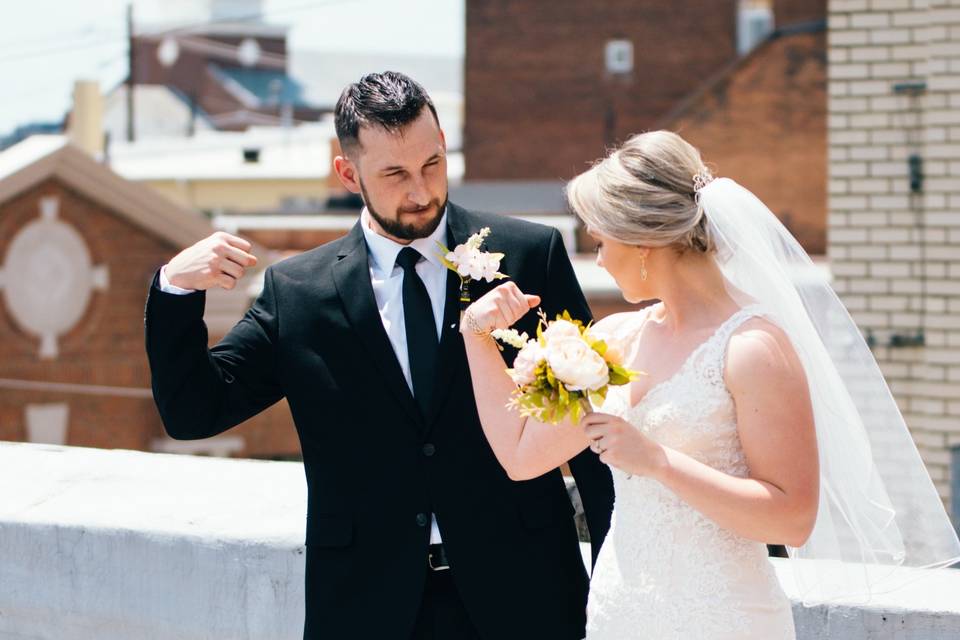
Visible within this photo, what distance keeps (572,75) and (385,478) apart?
35106 millimetres

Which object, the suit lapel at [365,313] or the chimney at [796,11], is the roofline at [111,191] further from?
the chimney at [796,11]

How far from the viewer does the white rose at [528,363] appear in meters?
2.52

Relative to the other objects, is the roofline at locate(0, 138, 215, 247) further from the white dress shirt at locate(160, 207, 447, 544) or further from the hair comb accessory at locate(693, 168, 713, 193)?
the hair comb accessory at locate(693, 168, 713, 193)

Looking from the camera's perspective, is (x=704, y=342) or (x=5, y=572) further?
(x=5, y=572)

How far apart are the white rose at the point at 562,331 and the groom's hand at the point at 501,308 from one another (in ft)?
0.50

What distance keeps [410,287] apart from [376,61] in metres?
77.1

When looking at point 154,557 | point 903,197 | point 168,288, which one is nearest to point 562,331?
point 168,288

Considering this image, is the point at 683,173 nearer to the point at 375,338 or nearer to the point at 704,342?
the point at 704,342

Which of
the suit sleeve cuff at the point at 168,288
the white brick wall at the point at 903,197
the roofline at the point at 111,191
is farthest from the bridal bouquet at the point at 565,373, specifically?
the roofline at the point at 111,191

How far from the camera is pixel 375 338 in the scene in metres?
3.02

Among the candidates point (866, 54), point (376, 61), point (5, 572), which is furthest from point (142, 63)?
point (5, 572)

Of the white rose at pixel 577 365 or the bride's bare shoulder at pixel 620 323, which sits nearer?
the white rose at pixel 577 365

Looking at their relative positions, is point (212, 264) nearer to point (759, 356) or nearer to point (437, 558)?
point (437, 558)

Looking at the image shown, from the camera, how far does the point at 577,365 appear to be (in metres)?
2.45
